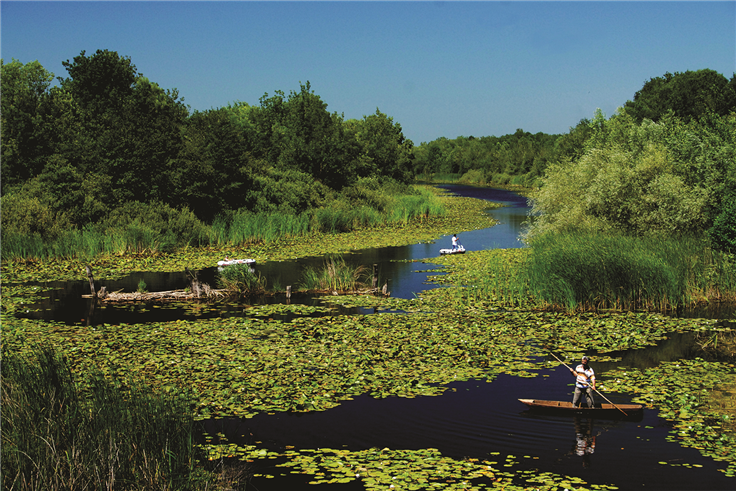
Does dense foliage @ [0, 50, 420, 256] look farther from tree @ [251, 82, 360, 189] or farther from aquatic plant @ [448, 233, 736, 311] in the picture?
aquatic plant @ [448, 233, 736, 311]

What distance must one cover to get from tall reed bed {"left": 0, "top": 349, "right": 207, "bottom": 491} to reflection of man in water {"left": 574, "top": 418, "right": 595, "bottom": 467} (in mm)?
6919

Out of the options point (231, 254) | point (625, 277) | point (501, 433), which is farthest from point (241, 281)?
point (501, 433)

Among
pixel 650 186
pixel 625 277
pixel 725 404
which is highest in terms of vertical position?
pixel 650 186

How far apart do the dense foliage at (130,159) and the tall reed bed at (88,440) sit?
28.6 meters

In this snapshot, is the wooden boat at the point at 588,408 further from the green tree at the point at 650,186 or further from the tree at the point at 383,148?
the tree at the point at 383,148

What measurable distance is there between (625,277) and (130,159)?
33.4m

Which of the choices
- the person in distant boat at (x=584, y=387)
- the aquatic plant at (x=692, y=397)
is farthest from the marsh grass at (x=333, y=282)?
the person in distant boat at (x=584, y=387)

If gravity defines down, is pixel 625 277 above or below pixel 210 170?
below

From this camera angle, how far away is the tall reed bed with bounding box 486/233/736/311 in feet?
74.8

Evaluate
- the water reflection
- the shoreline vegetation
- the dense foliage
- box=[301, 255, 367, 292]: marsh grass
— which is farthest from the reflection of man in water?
the dense foliage

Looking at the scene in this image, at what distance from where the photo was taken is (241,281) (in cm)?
2678

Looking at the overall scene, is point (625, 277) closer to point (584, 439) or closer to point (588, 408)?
point (588, 408)

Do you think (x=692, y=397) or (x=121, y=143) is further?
(x=121, y=143)

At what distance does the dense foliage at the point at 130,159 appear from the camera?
130 ft
